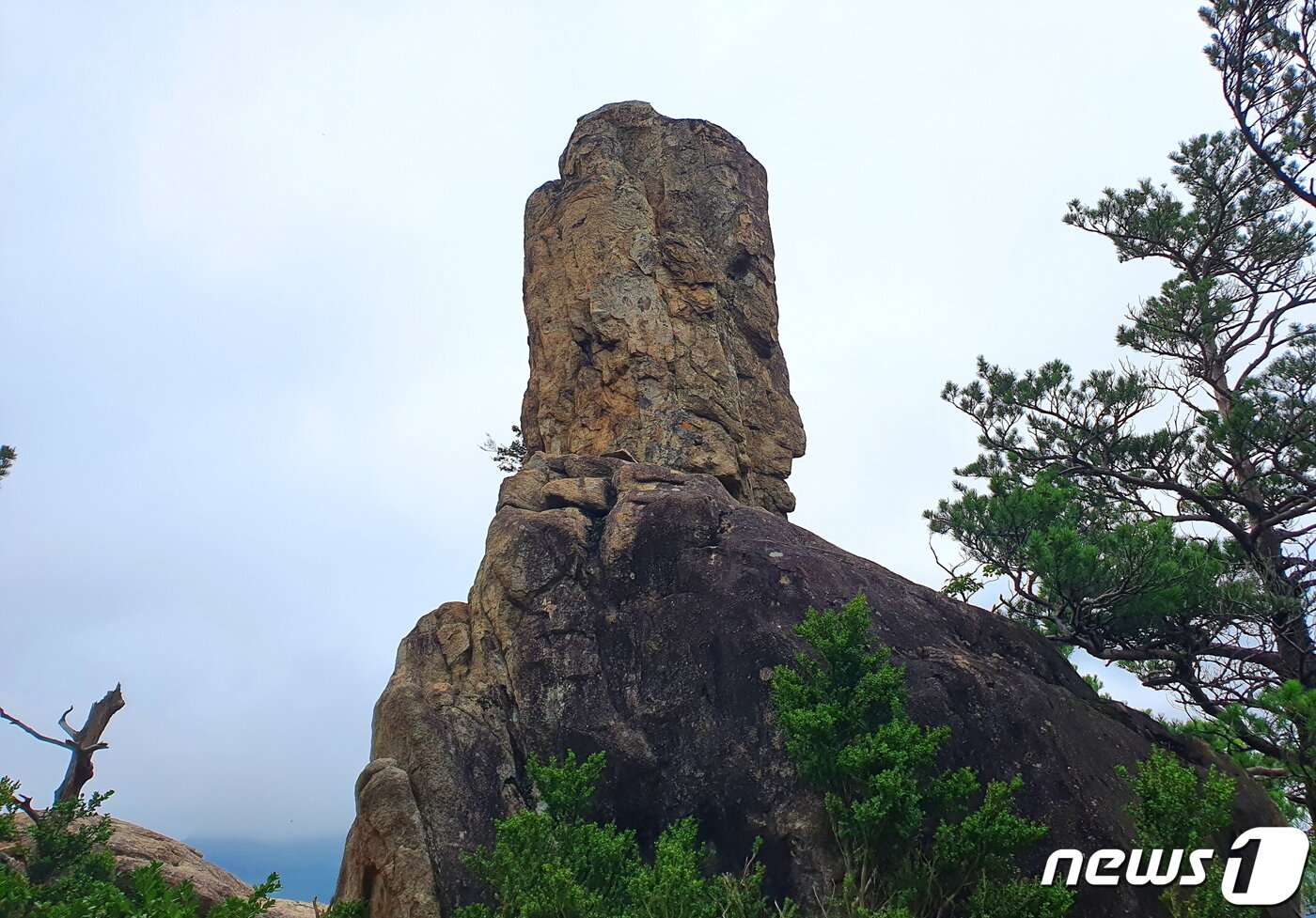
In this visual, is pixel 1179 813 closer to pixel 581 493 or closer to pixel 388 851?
pixel 388 851

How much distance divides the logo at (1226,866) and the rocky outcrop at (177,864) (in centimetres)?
1134

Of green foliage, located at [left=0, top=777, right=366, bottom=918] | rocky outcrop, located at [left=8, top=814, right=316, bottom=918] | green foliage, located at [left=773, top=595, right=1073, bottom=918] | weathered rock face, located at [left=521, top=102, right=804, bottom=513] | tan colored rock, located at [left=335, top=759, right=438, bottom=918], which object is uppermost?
weathered rock face, located at [left=521, top=102, right=804, bottom=513]

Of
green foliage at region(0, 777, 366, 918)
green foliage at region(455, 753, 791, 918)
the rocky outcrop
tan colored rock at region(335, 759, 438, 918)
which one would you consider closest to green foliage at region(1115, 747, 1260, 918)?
green foliage at region(455, 753, 791, 918)

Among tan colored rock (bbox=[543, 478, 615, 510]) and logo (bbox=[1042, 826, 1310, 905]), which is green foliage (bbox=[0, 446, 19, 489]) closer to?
tan colored rock (bbox=[543, 478, 615, 510])

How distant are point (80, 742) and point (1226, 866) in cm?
1686

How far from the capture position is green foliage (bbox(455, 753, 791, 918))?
9.60m

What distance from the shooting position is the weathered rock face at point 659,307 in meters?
19.1

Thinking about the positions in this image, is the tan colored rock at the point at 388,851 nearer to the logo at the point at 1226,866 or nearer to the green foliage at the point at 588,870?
the green foliage at the point at 588,870

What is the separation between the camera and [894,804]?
33.7 ft

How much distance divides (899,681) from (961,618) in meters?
3.90

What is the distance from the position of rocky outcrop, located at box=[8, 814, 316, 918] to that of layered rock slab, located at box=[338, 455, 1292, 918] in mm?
4397

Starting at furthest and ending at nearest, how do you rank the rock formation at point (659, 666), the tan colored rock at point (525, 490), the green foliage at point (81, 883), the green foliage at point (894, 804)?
1. the tan colored rock at point (525, 490)
2. the rock formation at point (659, 666)
3. the green foliage at point (894, 804)
4. the green foliage at point (81, 883)

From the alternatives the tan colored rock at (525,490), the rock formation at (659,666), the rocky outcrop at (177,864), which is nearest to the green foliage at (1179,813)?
the rock formation at (659,666)

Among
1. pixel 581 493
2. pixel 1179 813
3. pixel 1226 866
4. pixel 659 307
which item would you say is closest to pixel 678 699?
pixel 581 493
